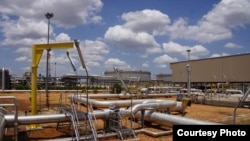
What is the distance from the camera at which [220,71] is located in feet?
135

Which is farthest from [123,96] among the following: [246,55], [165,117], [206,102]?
[246,55]

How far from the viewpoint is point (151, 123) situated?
12.2 m

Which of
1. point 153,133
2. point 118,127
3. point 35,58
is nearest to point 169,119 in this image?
point 153,133

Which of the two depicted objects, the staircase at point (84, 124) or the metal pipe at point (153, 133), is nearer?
the staircase at point (84, 124)

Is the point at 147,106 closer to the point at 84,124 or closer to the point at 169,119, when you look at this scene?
the point at 169,119

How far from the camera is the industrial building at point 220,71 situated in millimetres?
36875

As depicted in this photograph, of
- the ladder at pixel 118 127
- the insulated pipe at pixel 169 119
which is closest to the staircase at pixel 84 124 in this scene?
the ladder at pixel 118 127

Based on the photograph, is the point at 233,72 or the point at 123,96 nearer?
the point at 123,96

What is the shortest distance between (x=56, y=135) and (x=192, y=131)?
200 inches

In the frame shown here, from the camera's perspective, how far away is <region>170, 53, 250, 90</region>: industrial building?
36875 mm

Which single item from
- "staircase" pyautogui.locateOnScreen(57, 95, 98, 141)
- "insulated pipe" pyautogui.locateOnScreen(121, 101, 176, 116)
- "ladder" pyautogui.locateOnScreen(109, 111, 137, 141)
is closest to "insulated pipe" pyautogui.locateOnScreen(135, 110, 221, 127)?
"insulated pipe" pyautogui.locateOnScreen(121, 101, 176, 116)

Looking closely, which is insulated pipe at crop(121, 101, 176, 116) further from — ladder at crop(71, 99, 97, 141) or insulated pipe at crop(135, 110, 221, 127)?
ladder at crop(71, 99, 97, 141)

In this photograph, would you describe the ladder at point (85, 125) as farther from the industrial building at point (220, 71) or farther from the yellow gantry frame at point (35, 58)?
the industrial building at point (220, 71)

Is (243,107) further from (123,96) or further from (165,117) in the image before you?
(165,117)
